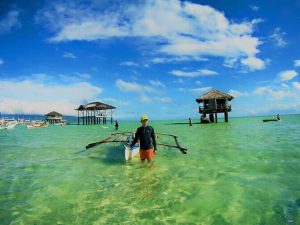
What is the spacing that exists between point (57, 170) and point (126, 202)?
524cm

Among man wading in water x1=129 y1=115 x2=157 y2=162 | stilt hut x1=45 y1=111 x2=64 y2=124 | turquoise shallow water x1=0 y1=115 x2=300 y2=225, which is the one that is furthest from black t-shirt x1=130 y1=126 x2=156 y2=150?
stilt hut x1=45 y1=111 x2=64 y2=124

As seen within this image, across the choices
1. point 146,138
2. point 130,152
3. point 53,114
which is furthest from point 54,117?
point 146,138

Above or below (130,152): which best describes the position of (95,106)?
above

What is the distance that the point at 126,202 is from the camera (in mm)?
6566

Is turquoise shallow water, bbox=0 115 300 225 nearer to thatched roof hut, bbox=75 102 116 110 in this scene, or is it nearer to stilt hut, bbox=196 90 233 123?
stilt hut, bbox=196 90 233 123

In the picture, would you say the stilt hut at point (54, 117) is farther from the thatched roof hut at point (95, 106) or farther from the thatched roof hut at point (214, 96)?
the thatched roof hut at point (214, 96)

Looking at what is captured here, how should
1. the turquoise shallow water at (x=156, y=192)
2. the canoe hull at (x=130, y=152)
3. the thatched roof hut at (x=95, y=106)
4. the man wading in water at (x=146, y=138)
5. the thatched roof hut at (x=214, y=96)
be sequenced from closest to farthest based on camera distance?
the turquoise shallow water at (x=156, y=192) → the man wading in water at (x=146, y=138) → the canoe hull at (x=130, y=152) → the thatched roof hut at (x=214, y=96) → the thatched roof hut at (x=95, y=106)

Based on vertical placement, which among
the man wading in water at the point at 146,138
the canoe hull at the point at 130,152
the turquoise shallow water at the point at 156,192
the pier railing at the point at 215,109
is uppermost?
the pier railing at the point at 215,109

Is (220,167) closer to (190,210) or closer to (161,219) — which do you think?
(190,210)

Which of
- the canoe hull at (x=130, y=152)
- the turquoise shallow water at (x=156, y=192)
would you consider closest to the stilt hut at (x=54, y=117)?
the turquoise shallow water at (x=156, y=192)

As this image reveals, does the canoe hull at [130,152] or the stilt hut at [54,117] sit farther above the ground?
the stilt hut at [54,117]

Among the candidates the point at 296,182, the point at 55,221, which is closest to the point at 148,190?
the point at 55,221

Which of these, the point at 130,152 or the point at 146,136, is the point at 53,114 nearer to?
the point at 130,152

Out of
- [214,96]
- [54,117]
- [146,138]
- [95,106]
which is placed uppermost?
[95,106]
